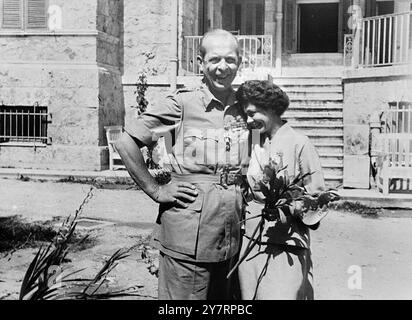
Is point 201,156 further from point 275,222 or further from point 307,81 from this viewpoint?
point 307,81

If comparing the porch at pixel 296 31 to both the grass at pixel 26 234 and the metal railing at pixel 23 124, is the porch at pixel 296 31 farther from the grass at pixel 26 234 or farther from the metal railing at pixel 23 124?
the grass at pixel 26 234

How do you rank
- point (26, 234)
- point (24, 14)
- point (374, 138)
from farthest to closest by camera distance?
point (24, 14) < point (374, 138) < point (26, 234)

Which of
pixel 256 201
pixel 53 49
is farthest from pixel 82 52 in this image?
pixel 256 201

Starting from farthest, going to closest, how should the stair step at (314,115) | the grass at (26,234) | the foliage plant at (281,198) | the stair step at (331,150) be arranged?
the stair step at (314,115), the stair step at (331,150), the grass at (26,234), the foliage plant at (281,198)

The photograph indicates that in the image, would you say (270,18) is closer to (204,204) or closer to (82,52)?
(82,52)

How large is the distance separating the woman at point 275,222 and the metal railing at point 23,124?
1052 centimetres

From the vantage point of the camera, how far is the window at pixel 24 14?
42.2 ft

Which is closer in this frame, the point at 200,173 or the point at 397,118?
the point at 200,173

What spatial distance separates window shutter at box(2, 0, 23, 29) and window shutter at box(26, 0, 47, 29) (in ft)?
0.68

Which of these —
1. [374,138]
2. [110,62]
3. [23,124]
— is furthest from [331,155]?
[23,124]

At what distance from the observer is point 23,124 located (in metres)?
13.0

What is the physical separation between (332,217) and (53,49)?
23.9 ft

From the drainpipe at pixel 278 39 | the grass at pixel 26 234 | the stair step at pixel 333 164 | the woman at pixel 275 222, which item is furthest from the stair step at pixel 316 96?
the woman at pixel 275 222

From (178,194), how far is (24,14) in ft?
37.9
